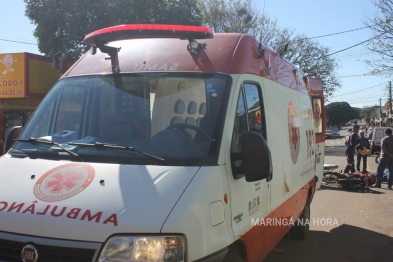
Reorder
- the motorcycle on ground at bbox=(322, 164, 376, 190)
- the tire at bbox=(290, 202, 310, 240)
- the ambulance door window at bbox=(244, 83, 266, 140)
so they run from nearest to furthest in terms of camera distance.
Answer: the ambulance door window at bbox=(244, 83, 266, 140)
the tire at bbox=(290, 202, 310, 240)
the motorcycle on ground at bbox=(322, 164, 376, 190)

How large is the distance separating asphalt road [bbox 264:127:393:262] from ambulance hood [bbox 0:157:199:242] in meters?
2.54

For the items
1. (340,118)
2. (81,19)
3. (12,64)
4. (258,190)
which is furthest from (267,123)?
(340,118)

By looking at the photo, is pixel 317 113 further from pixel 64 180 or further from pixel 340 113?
pixel 340 113

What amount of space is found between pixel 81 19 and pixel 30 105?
4381 millimetres

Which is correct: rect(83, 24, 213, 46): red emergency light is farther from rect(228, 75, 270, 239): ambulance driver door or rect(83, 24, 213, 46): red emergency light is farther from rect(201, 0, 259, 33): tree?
rect(201, 0, 259, 33): tree

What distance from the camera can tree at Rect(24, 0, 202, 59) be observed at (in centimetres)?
1827

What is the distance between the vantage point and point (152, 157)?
9.86ft

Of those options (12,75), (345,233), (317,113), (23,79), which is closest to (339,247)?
(345,233)

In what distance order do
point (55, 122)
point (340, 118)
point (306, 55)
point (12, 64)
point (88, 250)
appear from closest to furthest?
point (88, 250)
point (55, 122)
point (12, 64)
point (306, 55)
point (340, 118)

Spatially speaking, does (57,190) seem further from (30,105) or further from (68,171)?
(30,105)

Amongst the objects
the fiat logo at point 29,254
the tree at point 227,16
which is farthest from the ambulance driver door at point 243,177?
the tree at point 227,16

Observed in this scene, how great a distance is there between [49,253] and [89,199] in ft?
1.32

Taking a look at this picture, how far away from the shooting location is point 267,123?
412cm

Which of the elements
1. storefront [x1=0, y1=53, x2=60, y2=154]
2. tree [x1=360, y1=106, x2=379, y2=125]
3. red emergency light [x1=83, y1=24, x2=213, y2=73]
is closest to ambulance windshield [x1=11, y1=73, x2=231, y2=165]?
red emergency light [x1=83, y1=24, x2=213, y2=73]
